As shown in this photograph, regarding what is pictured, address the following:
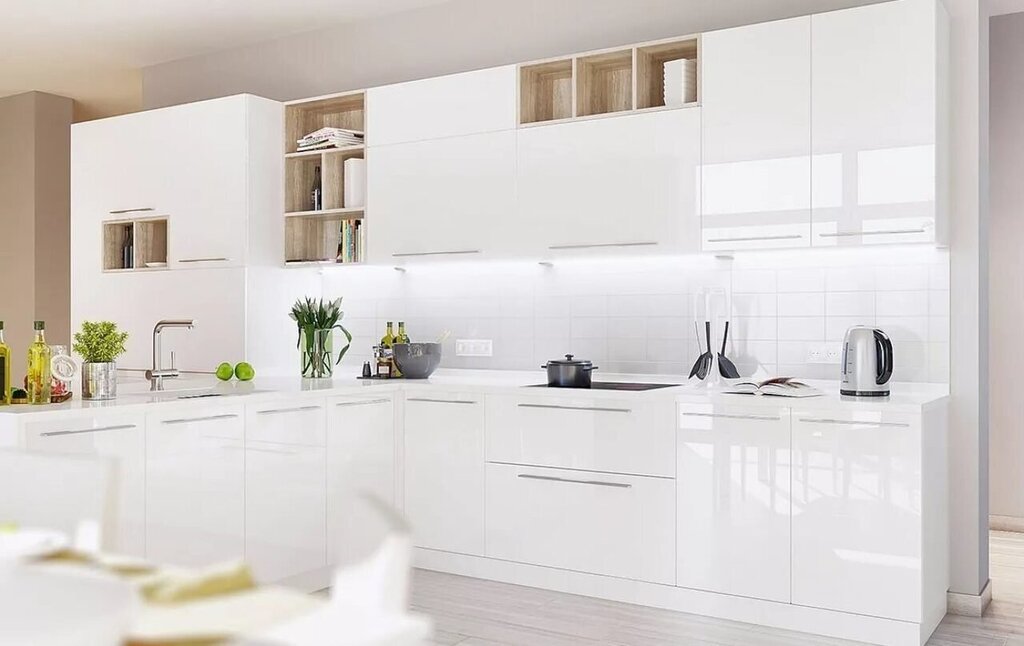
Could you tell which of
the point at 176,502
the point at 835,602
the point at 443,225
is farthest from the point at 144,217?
the point at 835,602

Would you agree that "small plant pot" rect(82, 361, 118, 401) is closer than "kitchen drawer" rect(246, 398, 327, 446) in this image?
Yes

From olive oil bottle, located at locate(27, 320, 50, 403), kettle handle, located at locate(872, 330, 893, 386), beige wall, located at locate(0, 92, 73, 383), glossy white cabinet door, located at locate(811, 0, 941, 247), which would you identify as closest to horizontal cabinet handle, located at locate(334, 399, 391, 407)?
olive oil bottle, located at locate(27, 320, 50, 403)

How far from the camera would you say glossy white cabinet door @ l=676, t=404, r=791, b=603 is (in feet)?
11.8

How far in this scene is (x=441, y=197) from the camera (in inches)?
185

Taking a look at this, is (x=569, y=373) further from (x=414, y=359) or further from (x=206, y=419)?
(x=206, y=419)

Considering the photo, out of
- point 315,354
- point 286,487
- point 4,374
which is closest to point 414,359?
point 315,354

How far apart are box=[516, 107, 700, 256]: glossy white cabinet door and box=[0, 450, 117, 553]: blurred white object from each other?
2.91 meters

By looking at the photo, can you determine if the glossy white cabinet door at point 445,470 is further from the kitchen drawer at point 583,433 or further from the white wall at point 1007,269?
the white wall at point 1007,269

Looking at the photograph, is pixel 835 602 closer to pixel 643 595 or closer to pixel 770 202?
pixel 643 595

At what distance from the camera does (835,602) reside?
349cm

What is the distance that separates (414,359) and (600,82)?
1636 millimetres

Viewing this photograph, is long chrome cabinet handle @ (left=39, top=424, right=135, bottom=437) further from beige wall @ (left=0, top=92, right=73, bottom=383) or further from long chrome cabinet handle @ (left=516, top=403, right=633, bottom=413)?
beige wall @ (left=0, top=92, right=73, bottom=383)

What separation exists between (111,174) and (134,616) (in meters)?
5.01

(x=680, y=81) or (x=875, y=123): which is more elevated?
(x=680, y=81)
